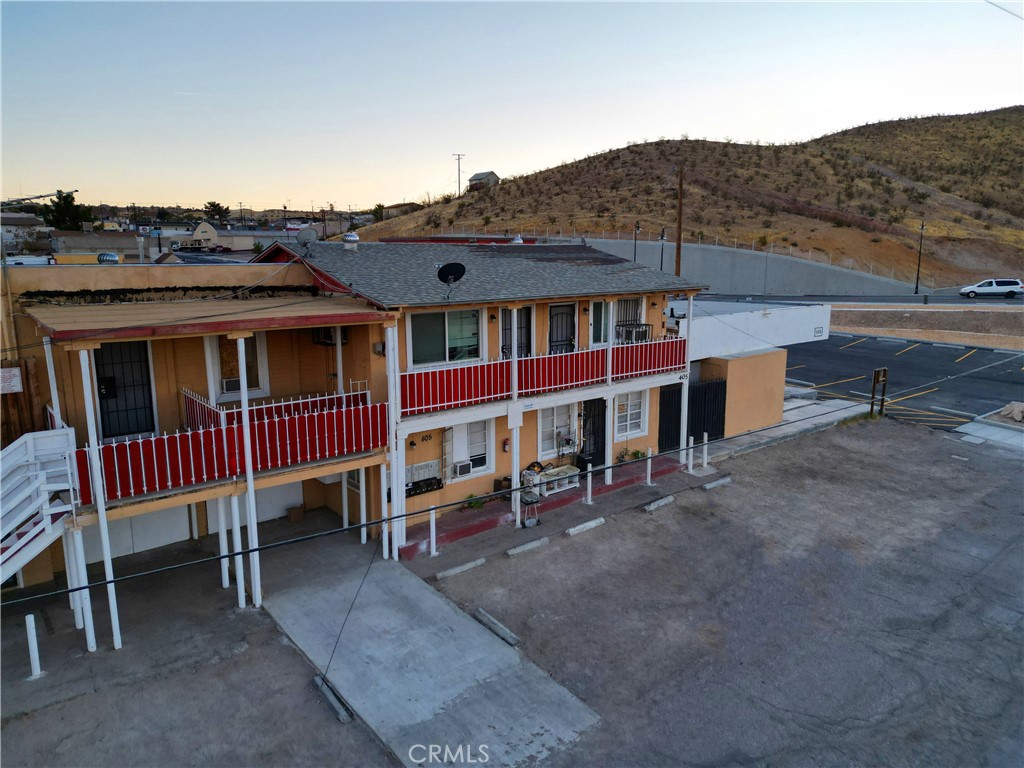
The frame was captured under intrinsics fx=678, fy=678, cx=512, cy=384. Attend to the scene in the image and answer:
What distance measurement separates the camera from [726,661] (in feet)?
33.0

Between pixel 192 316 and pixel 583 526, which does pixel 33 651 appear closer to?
pixel 192 316

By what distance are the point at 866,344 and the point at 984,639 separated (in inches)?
1161

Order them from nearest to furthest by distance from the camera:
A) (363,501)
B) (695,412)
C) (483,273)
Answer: (363,501)
(483,273)
(695,412)

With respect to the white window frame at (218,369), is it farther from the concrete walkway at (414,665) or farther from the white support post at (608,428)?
the white support post at (608,428)

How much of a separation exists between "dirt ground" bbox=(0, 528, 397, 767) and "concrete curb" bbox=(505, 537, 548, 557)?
460 centimetres

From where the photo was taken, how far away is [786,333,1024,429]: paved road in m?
25.7

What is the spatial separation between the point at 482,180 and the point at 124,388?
264ft

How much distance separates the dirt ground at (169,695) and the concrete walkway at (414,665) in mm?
399

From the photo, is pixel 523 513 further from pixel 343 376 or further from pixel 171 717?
pixel 171 717

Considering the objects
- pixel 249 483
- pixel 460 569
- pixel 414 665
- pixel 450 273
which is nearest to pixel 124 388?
pixel 249 483

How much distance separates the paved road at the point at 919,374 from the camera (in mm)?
25734

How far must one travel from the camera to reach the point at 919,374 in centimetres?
3091

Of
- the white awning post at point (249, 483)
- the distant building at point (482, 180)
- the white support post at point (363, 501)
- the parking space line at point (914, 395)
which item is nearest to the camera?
the white awning post at point (249, 483)

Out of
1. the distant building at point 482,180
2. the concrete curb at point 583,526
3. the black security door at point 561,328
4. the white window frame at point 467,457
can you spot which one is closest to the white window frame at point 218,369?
the white window frame at point 467,457
